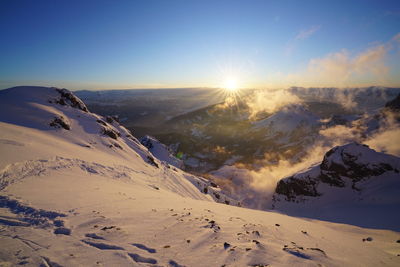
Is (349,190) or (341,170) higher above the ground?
(341,170)

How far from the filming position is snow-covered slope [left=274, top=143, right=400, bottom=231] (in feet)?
108

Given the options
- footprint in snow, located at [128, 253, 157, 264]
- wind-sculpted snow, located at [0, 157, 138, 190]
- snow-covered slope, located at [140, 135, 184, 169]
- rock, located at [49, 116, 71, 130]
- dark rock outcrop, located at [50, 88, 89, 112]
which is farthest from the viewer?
snow-covered slope, located at [140, 135, 184, 169]

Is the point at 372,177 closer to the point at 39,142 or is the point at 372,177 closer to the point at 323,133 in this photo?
the point at 39,142

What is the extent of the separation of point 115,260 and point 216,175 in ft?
241

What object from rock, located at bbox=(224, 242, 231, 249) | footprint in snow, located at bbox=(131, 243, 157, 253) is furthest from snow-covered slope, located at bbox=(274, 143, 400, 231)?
footprint in snow, located at bbox=(131, 243, 157, 253)

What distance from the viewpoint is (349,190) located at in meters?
40.8

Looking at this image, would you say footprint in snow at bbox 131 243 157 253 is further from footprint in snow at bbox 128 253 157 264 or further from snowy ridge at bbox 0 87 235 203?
snowy ridge at bbox 0 87 235 203

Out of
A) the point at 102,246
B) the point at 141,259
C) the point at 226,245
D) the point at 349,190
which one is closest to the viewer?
the point at 141,259

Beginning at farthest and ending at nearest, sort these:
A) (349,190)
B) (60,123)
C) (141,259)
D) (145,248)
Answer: (349,190)
(60,123)
(145,248)
(141,259)

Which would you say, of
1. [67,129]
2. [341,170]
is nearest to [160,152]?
[67,129]

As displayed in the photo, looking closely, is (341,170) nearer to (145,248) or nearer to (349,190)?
(349,190)

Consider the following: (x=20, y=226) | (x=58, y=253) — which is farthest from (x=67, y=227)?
(x=58, y=253)

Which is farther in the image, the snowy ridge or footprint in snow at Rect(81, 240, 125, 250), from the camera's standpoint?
the snowy ridge

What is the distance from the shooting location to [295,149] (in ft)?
342
